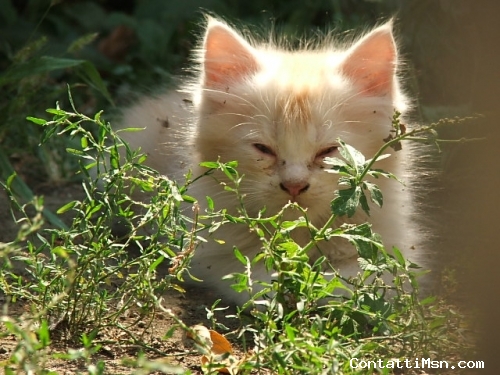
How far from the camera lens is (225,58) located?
3.43 m

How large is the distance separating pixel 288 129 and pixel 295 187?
239mm

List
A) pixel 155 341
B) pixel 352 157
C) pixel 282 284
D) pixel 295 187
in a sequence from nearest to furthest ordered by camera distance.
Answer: pixel 282 284
pixel 352 157
pixel 155 341
pixel 295 187

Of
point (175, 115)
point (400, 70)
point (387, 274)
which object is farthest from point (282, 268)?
point (175, 115)

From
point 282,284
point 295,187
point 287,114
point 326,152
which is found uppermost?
point 287,114

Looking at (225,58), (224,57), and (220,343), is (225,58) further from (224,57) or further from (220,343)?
(220,343)

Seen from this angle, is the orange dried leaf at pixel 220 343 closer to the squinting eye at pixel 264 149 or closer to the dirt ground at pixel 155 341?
the dirt ground at pixel 155 341

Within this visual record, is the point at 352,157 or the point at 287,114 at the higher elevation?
the point at 287,114

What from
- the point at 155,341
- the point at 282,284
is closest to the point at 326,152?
the point at 282,284

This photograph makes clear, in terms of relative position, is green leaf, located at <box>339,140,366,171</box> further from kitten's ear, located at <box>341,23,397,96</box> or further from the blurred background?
kitten's ear, located at <box>341,23,397,96</box>

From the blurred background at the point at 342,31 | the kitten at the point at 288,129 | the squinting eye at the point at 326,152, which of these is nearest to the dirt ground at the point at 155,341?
the kitten at the point at 288,129

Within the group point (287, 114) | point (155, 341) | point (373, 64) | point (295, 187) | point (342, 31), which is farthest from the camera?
point (342, 31)

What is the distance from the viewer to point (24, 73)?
3.99m

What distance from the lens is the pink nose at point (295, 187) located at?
299 centimetres

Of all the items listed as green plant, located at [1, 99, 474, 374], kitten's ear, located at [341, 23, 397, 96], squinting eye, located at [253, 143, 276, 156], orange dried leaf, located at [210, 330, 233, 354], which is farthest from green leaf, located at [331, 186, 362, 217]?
kitten's ear, located at [341, 23, 397, 96]
